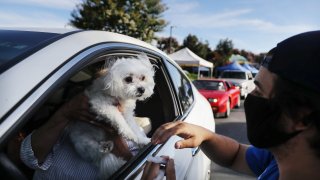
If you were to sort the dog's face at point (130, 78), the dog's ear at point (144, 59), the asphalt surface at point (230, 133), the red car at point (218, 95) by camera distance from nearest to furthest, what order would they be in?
the dog's face at point (130, 78) → the dog's ear at point (144, 59) → the asphalt surface at point (230, 133) → the red car at point (218, 95)

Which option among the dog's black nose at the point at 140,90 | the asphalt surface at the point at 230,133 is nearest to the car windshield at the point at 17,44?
the dog's black nose at the point at 140,90

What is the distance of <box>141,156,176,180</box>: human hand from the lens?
2089mm

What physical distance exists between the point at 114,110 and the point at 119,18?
127 feet

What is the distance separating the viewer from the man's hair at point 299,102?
154 centimetres

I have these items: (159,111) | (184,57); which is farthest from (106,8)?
(159,111)

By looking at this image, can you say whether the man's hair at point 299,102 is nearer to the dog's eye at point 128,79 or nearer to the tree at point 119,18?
the dog's eye at point 128,79

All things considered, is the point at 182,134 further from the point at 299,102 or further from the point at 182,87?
the point at 182,87

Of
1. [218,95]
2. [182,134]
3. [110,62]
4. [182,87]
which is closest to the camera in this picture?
[182,134]

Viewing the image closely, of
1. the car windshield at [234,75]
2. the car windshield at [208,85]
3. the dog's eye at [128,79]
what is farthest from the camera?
the car windshield at [234,75]

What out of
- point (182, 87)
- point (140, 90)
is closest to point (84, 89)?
point (140, 90)

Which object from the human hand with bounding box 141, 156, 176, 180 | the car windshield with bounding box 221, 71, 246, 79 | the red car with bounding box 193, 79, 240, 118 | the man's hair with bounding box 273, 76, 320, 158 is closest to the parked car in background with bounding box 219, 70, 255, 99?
the car windshield with bounding box 221, 71, 246, 79

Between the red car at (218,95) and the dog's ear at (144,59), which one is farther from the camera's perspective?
the red car at (218,95)

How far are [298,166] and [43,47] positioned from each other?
1.10 meters

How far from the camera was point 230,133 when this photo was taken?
1112cm
